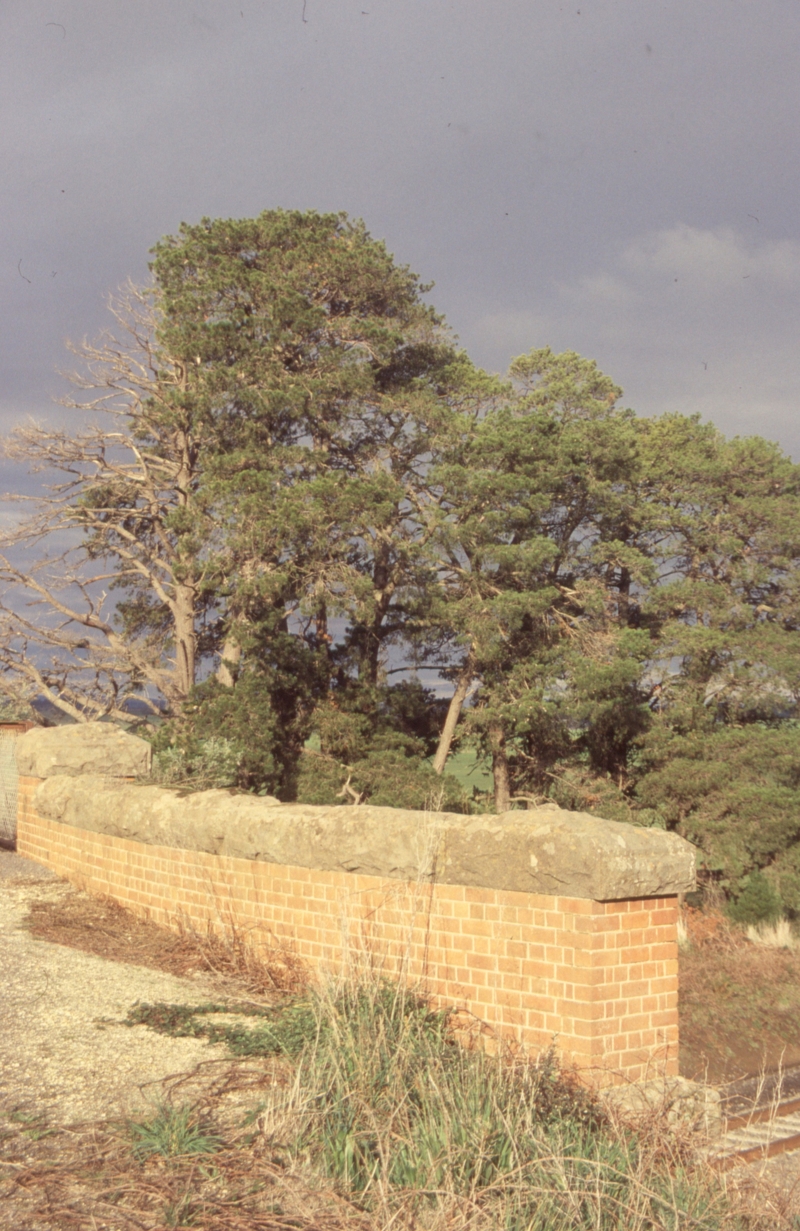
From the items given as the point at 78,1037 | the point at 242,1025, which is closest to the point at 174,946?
the point at 242,1025

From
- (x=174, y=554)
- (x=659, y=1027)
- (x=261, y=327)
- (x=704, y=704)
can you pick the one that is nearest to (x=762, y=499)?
(x=704, y=704)

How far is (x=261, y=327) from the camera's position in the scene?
65.8 ft

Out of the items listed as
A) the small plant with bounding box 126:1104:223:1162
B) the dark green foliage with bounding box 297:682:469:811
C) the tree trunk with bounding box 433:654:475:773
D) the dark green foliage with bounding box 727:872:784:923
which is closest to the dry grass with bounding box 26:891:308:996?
the small plant with bounding box 126:1104:223:1162

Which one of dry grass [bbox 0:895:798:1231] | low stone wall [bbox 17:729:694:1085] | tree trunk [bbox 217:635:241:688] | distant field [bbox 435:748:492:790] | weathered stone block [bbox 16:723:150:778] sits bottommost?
distant field [bbox 435:748:492:790]

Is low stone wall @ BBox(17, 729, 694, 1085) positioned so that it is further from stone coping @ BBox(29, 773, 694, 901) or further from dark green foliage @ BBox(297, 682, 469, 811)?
dark green foliage @ BBox(297, 682, 469, 811)

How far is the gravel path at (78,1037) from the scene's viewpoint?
4.09 metres

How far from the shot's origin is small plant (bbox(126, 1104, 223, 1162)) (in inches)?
137

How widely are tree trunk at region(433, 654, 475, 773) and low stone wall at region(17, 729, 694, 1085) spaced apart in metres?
13.0

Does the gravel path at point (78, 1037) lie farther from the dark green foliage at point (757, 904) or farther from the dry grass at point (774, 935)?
the dark green foliage at point (757, 904)

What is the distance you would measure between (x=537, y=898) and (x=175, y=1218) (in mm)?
2383

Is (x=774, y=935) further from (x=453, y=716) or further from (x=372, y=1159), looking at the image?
(x=372, y=1159)

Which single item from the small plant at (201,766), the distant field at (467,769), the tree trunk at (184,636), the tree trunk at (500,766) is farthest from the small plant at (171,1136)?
the distant field at (467,769)

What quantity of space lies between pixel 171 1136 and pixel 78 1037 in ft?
5.13

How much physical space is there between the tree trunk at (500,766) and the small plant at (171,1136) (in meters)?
15.2
